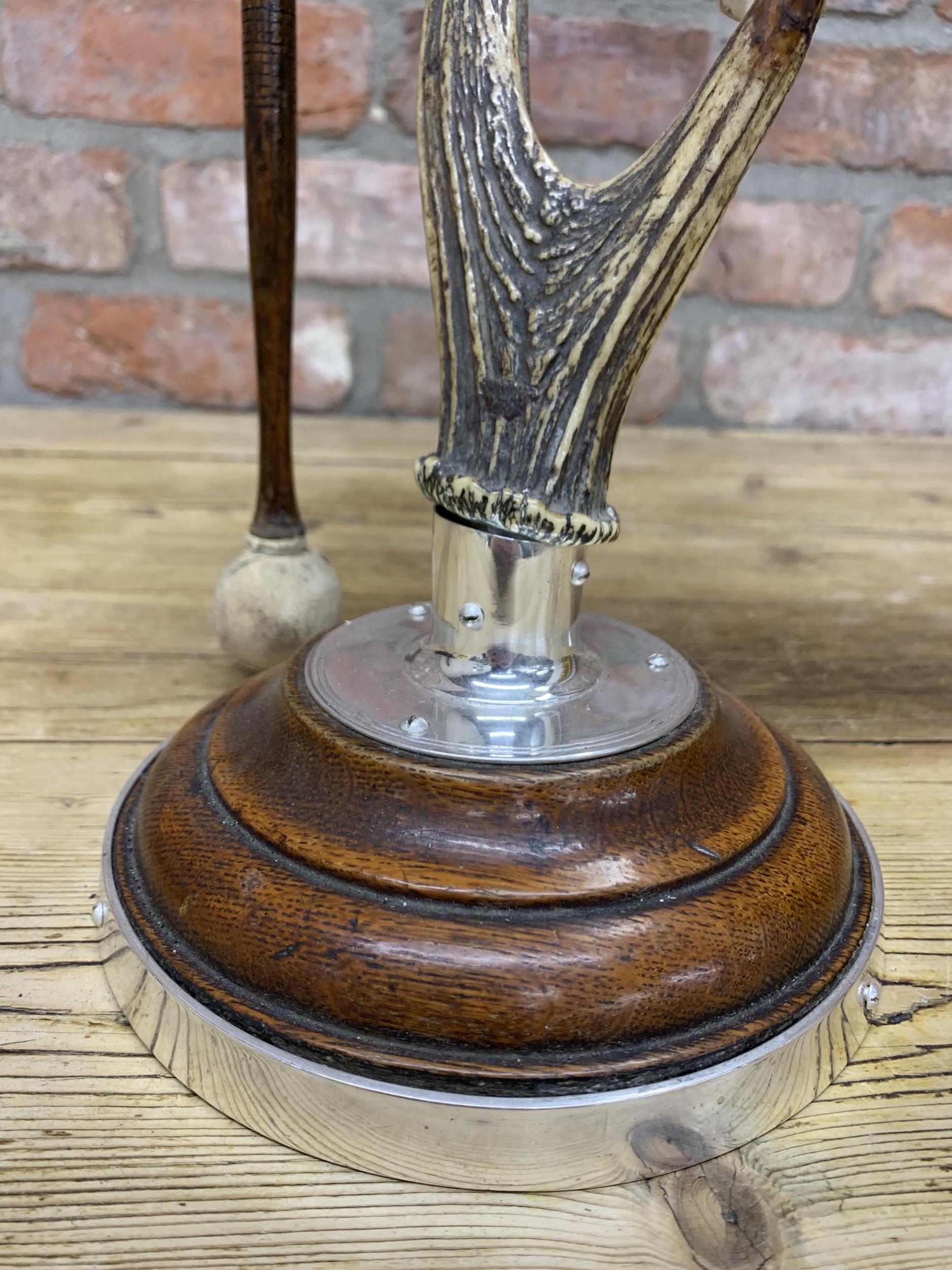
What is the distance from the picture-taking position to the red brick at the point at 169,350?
1.16 m

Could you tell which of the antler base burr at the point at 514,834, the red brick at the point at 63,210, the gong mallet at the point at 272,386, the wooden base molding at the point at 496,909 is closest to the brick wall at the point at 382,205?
the red brick at the point at 63,210

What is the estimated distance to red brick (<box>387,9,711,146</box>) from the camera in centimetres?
109

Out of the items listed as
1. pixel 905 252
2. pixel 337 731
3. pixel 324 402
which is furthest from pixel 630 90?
pixel 337 731

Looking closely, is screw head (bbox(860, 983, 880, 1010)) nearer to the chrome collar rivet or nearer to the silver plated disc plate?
the chrome collar rivet

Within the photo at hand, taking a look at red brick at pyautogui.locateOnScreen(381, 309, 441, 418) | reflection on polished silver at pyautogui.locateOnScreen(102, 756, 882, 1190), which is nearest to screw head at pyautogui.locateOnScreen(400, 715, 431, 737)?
reflection on polished silver at pyautogui.locateOnScreen(102, 756, 882, 1190)

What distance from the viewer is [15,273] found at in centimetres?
116

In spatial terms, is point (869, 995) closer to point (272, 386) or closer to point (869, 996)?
point (869, 996)

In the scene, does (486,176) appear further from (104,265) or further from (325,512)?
(104,265)

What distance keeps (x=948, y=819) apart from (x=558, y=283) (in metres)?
0.34

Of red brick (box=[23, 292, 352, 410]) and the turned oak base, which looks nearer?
the turned oak base

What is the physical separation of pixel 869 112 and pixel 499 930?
103cm

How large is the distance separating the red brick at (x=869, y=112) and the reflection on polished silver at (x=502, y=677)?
0.83 metres

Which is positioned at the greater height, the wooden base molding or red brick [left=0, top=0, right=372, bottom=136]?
red brick [left=0, top=0, right=372, bottom=136]

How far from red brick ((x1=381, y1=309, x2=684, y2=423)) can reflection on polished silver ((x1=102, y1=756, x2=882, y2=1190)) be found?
0.86 m
